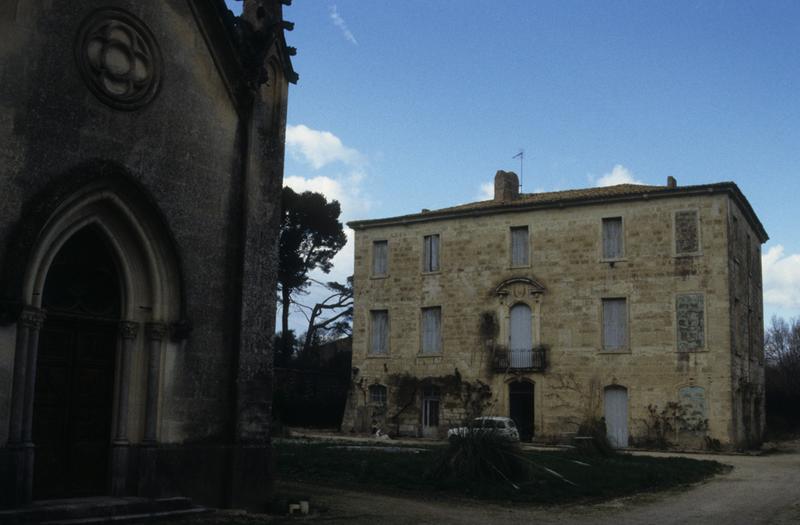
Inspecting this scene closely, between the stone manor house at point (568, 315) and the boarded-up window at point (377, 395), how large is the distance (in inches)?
2.3

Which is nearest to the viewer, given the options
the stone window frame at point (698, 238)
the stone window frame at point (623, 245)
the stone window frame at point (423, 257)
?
the stone window frame at point (698, 238)

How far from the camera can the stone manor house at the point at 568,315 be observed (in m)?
29.8

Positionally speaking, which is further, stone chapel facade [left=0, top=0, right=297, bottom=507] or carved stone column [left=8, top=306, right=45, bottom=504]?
stone chapel facade [left=0, top=0, right=297, bottom=507]

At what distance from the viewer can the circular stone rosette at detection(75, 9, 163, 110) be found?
936 cm

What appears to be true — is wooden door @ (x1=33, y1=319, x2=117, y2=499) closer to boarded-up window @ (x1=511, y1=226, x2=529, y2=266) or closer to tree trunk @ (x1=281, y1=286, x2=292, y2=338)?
boarded-up window @ (x1=511, y1=226, x2=529, y2=266)

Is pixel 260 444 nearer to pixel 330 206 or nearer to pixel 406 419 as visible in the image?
pixel 406 419

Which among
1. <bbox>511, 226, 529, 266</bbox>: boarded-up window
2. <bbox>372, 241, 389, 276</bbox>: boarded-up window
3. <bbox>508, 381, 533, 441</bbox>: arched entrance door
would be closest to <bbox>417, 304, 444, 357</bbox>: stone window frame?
<bbox>372, 241, 389, 276</bbox>: boarded-up window

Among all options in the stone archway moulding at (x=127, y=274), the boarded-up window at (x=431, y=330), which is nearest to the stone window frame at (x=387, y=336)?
the boarded-up window at (x=431, y=330)

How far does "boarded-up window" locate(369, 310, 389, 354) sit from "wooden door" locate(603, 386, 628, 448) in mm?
9361

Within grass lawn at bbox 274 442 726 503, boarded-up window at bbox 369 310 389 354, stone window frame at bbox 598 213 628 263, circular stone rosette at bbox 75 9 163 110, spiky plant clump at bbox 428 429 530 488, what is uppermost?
stone window frame at bbox 598 213 628 263

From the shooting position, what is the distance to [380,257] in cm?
3647

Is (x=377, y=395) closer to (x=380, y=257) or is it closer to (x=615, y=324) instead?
(x=380, y=257)

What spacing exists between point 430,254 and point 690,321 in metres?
10.5

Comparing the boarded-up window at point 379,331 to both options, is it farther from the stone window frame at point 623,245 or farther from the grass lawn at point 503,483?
the grass lawn at point 503,483
